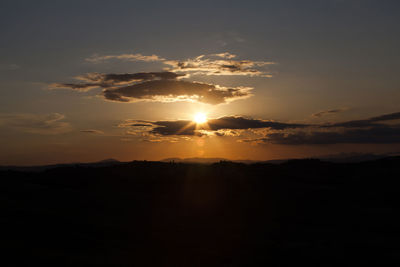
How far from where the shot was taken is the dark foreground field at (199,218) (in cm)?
1668

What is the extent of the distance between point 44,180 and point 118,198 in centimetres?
1297

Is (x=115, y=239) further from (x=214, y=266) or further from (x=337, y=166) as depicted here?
(x=337, y=166)

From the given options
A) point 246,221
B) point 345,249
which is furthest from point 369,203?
point 345,249

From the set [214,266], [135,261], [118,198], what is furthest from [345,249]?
[118,198]

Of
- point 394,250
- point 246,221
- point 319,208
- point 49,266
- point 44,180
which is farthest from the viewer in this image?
point 44,180

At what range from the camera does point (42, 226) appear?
1952cm

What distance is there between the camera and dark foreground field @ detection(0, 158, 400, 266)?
1668 cm

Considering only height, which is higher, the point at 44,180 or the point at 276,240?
the point at 44,180

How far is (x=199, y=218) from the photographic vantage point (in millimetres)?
25859

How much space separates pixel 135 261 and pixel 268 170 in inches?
1498

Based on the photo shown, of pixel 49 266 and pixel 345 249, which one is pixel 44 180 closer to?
pixel 49 266

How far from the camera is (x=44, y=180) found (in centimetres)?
3981

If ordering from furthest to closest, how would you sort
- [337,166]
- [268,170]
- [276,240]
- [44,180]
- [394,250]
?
1. [337,166]
2. [268,170]
3. [44,180]
4. [276,240]
5. [394,250]

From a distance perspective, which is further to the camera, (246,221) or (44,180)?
(44,180)
